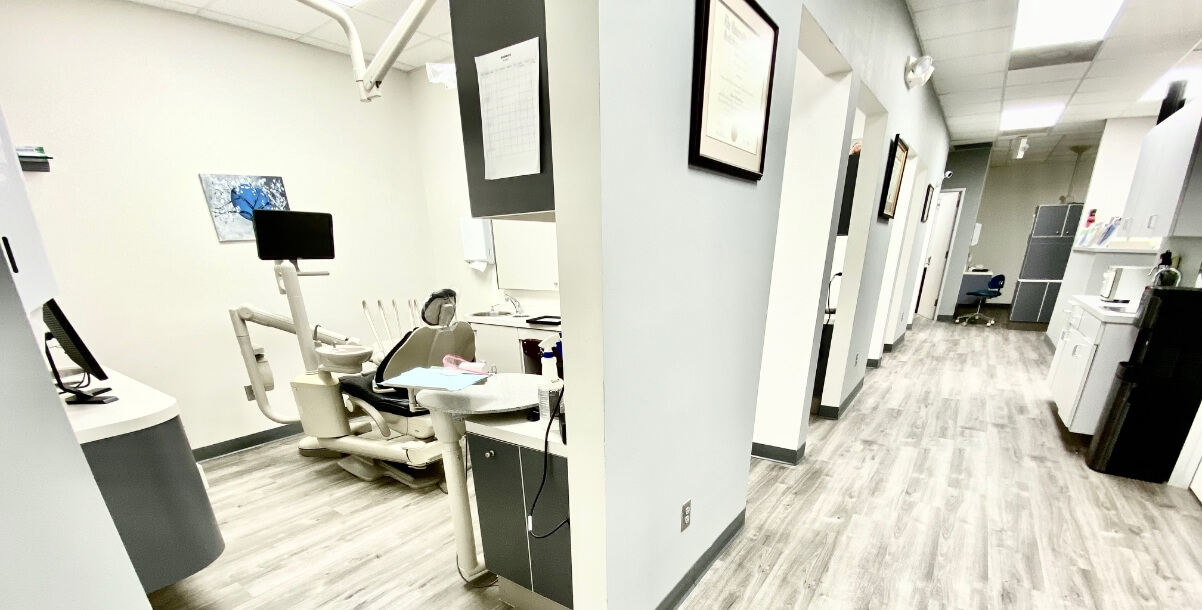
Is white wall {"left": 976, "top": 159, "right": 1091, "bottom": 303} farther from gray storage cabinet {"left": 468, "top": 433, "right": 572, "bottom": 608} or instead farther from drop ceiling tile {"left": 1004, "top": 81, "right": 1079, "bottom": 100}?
gray storage cabinet {"left": 468, "top": 433, "right": 572, "bottom": 608}

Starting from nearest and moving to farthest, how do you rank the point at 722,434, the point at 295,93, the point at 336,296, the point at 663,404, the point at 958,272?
1. the point at 663,404
2. the point at 722,434
3. the point at 295,93
4. the point at 336,296
5. the point at 958,272

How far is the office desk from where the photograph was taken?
3.66ft

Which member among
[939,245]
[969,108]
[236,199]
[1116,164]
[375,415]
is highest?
[969,108]

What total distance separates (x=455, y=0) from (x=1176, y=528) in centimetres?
363

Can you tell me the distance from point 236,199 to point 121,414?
77.5 inches

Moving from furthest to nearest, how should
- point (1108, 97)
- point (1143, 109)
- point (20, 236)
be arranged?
point (1143, 109)
point (1108, 97)
point (20, 236)

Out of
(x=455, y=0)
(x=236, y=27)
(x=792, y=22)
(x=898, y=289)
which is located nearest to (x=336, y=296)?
(x=236, y=27)

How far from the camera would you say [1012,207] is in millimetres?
7832

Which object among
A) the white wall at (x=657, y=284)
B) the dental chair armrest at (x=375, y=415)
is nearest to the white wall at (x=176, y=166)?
the dental chair armrest at (x=375, y=415)

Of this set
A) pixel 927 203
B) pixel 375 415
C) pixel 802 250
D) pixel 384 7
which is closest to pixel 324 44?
pixel 384 7

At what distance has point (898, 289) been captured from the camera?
444cm

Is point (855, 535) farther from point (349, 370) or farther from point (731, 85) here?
point (349, 370)

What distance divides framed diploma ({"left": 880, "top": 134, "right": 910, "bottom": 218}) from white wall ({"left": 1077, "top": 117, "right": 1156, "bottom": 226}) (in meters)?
4.13

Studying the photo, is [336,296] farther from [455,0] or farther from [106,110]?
[455,0]
